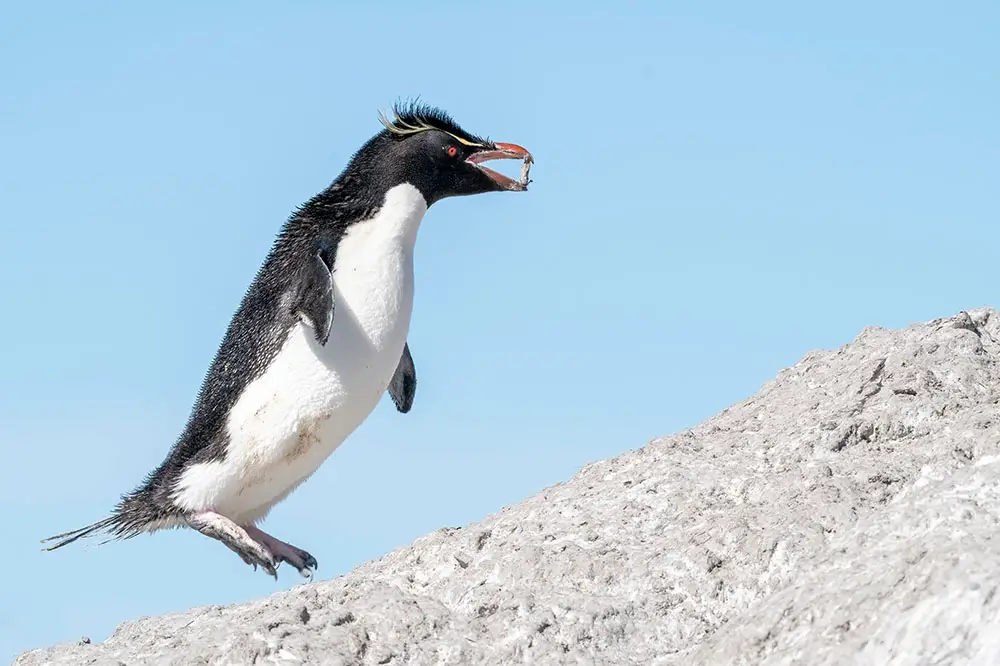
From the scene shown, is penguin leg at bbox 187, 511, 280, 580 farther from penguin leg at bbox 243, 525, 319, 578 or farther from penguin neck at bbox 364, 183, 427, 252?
penguin neck at bbox 364, 183, 427, 252

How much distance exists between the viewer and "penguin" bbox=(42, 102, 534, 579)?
6.48m

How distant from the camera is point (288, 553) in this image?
6.69 meters

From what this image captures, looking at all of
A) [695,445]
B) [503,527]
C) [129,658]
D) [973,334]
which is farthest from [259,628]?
[973,334]

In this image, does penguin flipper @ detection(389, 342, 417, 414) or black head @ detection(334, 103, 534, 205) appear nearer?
black head @ detection(334, 103, 534, 205)

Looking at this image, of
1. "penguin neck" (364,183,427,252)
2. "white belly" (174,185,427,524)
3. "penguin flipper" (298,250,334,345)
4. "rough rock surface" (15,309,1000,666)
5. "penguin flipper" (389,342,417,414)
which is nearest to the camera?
"rough rock surface" (15,309,1000,666)

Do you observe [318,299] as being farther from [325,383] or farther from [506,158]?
[506,158]

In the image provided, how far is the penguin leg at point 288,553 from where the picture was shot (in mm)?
6684

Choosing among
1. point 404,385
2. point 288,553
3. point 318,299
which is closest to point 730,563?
point 318,299

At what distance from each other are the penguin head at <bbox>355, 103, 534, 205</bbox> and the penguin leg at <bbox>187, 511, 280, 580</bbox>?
1.89m

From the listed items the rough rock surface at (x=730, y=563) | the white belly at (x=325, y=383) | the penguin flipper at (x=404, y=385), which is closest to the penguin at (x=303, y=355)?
the white belly at (x=325, y=383)

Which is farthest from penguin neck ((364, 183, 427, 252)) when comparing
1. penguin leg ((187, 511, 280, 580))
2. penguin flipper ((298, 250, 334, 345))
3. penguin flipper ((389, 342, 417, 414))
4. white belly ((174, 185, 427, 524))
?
penguin leg ((187, 511, 280, 580))

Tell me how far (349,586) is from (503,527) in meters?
0.64

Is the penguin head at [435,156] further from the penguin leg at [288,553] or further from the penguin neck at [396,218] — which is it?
the penguin leg at [288,553]

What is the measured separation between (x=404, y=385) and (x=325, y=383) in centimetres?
101
